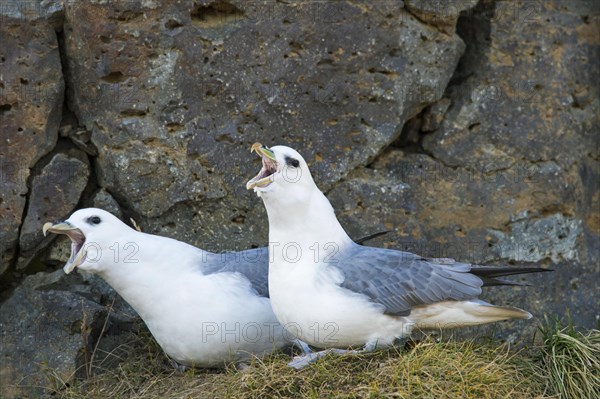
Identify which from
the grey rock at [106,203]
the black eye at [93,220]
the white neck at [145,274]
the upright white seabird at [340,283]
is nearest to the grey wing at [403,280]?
the upright white seabird at [340,283]

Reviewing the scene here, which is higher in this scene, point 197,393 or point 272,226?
point 272,226

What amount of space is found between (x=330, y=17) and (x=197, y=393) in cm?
180

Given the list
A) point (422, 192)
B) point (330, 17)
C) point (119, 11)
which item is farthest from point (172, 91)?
point (422, 192)

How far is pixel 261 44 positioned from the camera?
14.6 feet

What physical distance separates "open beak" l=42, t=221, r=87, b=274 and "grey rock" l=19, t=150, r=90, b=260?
20.1 inches

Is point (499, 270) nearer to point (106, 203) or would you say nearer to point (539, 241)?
point (539, 241)

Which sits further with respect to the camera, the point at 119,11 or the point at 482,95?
the point at 482,95

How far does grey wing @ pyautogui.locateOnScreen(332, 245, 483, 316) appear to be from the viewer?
12.0 ft

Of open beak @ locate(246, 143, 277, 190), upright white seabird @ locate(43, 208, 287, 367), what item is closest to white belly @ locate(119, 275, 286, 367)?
upright white seabird @ locate(43, 208, 287, 367)

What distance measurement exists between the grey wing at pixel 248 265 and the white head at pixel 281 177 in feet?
1.56

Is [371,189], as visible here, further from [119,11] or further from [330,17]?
Result: [119,11]

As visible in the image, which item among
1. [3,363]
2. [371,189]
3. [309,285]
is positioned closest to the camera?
[309,285]

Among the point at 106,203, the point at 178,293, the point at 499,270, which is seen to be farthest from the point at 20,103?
the point at 499,270

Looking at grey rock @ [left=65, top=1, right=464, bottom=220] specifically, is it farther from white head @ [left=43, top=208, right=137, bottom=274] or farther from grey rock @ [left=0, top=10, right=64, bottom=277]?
white head @ [left=43, top=208, right=137, bottom=274]
